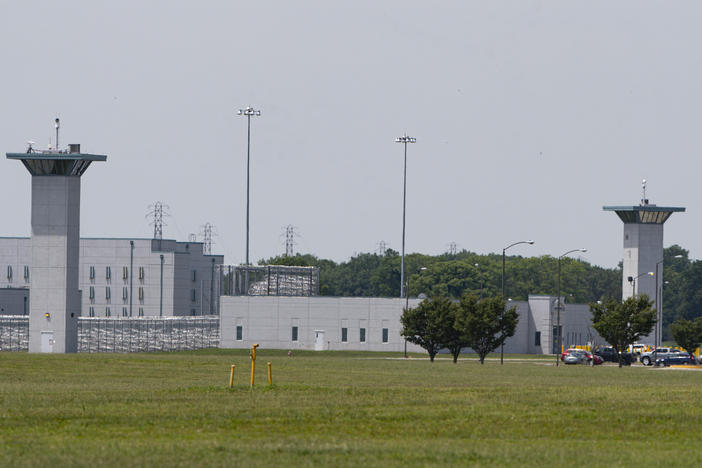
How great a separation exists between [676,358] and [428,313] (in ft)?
71.9

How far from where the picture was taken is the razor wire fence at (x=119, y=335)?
134 m

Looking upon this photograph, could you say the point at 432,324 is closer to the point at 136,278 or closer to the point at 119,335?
the point at 119,335

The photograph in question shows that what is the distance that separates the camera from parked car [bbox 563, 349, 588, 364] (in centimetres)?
10788

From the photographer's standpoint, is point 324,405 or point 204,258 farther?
point 204,258

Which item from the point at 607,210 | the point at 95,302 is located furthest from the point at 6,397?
the point at 95,302

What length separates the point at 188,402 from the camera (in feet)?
116

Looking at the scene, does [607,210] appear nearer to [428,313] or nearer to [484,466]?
[428,313]

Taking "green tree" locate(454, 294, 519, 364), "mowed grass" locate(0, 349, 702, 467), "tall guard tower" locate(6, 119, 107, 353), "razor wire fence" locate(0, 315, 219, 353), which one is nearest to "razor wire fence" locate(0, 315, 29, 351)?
"razor wire fence" locate(0, 315, 219, 353)

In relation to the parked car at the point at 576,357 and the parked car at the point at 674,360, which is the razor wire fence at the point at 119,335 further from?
the parked car at the point at 674,360

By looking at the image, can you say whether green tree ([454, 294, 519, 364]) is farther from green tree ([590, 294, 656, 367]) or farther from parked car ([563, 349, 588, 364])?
parked car ([563, 349, 588, 364])

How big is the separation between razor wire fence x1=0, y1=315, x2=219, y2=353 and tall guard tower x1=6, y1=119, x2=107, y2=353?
25.7m

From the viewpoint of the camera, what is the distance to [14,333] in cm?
13550

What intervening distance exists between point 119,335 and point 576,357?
51.5 m

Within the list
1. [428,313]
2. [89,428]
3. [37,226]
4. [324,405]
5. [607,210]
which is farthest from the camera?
[607,210]
